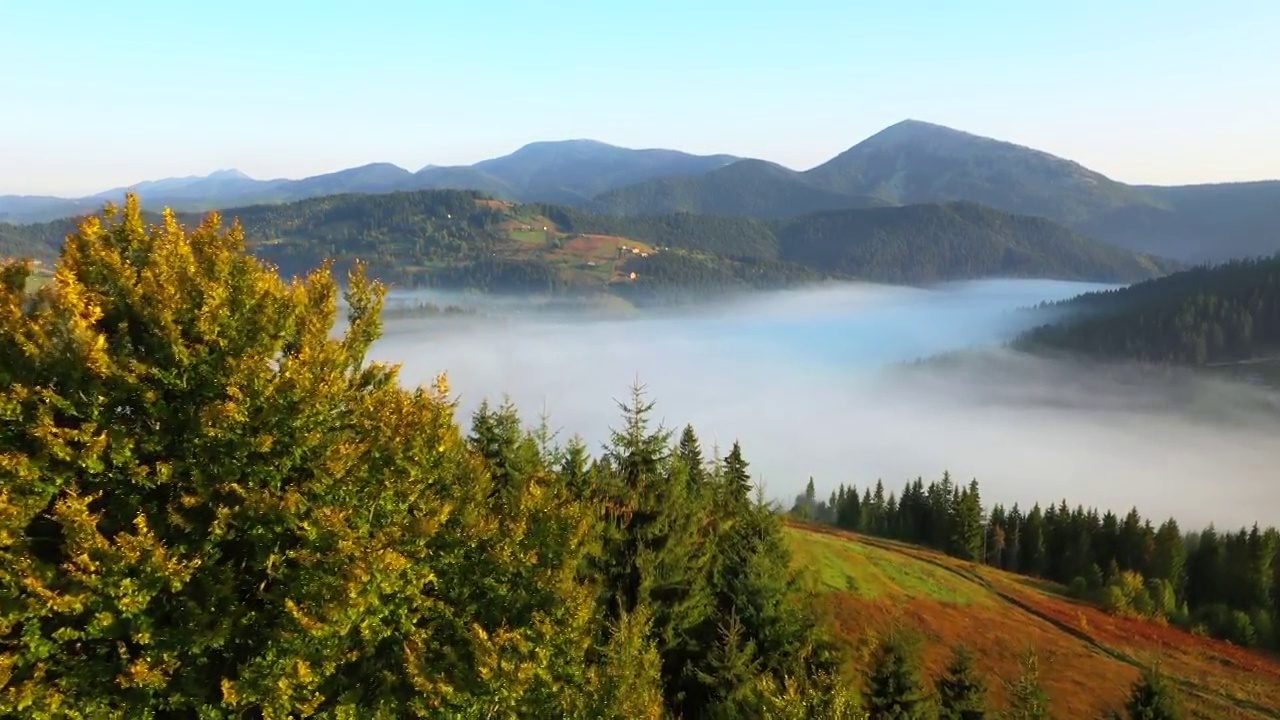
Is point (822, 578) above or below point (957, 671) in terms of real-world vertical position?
below

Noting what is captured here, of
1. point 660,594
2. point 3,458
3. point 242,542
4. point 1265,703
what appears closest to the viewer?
point 3,458

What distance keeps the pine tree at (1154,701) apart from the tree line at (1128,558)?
209 feet

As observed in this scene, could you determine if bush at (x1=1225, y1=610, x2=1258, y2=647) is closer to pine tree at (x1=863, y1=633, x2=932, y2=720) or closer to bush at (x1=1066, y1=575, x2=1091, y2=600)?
bush at (x1=1066, y1=575, x2=1091, y2=600)

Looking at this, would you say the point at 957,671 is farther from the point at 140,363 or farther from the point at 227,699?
the point at 140,363

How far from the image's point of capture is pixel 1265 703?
55188 mm

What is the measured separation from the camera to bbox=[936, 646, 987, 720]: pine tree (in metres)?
31.2

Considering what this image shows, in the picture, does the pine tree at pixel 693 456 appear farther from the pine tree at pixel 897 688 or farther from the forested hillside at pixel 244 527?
the forested hillside at pixel 244 527

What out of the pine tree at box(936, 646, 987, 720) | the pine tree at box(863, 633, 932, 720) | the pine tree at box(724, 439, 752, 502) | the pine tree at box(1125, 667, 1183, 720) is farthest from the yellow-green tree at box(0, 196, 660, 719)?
the pine tree at box(724, 439, 752, 502)

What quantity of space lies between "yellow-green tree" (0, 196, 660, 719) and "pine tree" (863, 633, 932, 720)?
15189mm

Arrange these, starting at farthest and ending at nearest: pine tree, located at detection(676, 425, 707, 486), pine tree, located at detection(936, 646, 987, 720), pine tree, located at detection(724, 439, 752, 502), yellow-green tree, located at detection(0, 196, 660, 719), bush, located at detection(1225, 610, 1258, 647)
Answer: bush, located at detection(1225, 610, 1258, 647) → pine tree, located at detection(676, 425, 707, 486) → pine tree, located at detection(724, 439, 752, 502) → pine tree, located at detection(936, 646, 987, 720) → yellow-green tree, located at detection(0, 196, 660, 719)

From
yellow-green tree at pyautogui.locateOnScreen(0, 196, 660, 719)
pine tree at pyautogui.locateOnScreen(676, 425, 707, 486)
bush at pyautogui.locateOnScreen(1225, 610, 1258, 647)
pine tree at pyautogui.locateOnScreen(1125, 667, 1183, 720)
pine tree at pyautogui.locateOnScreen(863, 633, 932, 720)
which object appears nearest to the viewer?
yellow-green tree at pyautogui.locateOnScreen(0, 196, 660, 719)

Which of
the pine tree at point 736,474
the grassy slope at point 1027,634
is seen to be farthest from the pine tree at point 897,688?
the pine tree at point 736,474

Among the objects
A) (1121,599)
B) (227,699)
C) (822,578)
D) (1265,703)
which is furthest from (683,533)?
(1121,599)

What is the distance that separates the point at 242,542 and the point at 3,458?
4.51 meters
